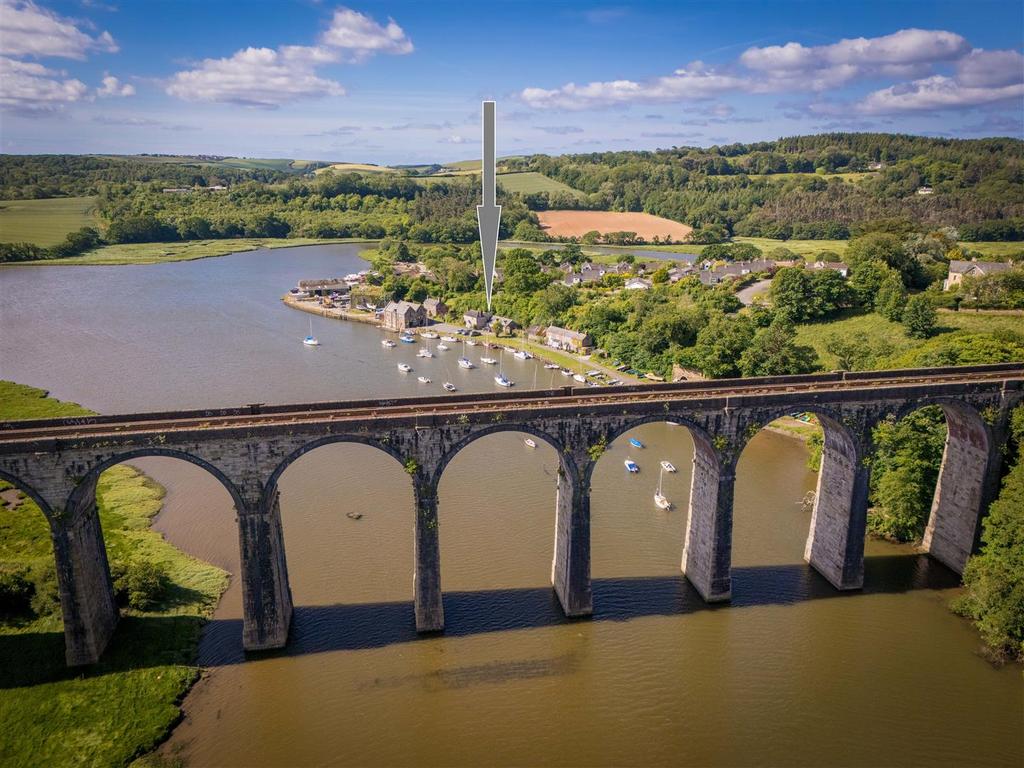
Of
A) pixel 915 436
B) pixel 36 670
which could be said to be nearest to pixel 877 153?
pixel 915 436

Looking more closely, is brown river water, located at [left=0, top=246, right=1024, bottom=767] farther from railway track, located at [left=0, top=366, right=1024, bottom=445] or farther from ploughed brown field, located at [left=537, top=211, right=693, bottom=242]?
ploughed brown field, located at [left=537, top=211, right=693, bottom=242]

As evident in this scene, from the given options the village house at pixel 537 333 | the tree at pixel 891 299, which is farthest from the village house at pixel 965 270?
the village house at pixel 537 333

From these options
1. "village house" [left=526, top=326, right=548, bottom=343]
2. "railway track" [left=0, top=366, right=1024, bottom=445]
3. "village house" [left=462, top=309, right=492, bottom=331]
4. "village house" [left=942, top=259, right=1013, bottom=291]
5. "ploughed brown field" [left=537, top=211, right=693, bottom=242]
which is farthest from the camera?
"ploughed brown field" [left=537, top=211, right=693, bottom=242]

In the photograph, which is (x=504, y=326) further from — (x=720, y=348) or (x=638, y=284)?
(x=720, y=348)

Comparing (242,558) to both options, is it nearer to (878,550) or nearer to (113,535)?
(113,535)

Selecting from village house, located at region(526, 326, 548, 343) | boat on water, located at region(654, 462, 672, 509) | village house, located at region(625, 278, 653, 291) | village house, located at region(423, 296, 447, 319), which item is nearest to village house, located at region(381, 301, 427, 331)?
village house, located at region(423, 296, 447, 319)

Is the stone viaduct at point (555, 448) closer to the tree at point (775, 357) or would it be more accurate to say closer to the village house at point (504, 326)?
the tree at point (775, 357)

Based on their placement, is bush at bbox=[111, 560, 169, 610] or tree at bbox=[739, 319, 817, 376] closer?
bush at bbox=[111, 560, 169, 610]
